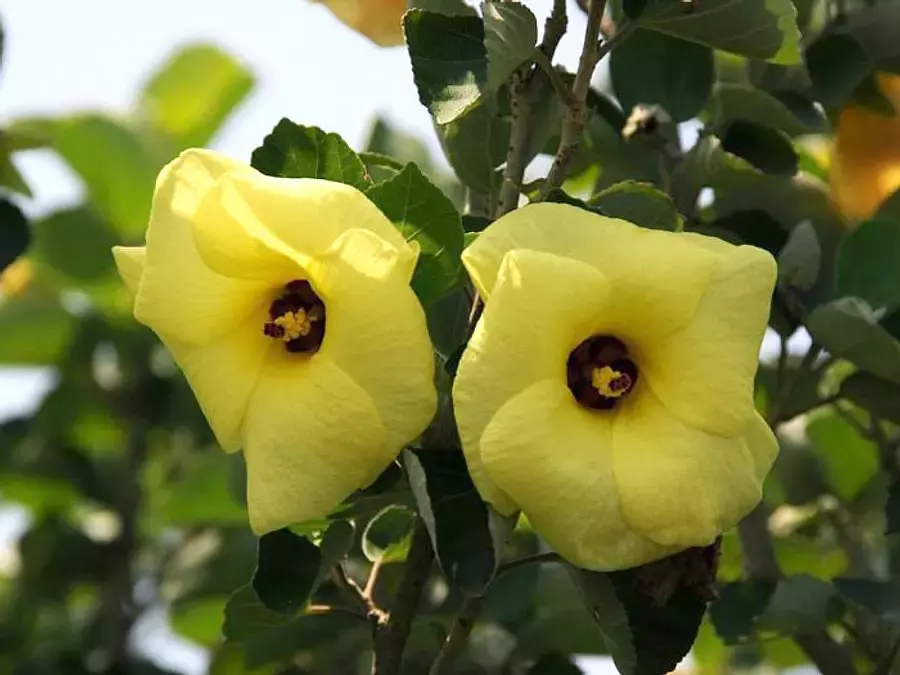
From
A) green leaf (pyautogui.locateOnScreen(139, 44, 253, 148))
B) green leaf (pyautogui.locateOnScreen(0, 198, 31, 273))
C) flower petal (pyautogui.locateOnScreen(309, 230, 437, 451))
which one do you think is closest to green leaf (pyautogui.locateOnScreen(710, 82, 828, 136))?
flower petal (pyautogui.locateOnScreen(309, 230, 437, 451))

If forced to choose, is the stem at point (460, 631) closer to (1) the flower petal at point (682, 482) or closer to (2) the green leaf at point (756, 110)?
(1) the flower petal at point (682, 482)

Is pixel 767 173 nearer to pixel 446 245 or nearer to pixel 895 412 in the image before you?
pixel 895 412

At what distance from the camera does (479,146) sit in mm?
980

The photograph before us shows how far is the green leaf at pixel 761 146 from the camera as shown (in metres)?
1.08

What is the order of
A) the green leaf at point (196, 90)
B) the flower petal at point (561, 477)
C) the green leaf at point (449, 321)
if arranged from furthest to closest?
the green leaf at point (196, 90), the green leaf at point (449, 321), the flower petal at point (561, 477)

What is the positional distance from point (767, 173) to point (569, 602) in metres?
0.47

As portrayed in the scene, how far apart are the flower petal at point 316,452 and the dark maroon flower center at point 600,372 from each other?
11 centimetres

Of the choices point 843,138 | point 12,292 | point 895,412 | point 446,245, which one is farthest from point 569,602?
point 12,292

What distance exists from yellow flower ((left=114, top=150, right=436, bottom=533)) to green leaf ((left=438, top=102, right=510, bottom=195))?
27cm

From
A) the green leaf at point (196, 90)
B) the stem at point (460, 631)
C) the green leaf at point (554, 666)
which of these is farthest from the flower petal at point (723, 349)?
the green leaf at point (196, 90)

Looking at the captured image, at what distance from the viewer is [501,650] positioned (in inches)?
54.4

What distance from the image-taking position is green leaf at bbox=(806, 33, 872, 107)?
1.14 m

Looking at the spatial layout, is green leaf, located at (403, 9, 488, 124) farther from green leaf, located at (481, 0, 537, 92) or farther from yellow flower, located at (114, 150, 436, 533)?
yellow flower, located at (114, 150, 436, 533)

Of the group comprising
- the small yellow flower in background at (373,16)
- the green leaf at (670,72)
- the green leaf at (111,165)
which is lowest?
the green leaf at (111,165)
